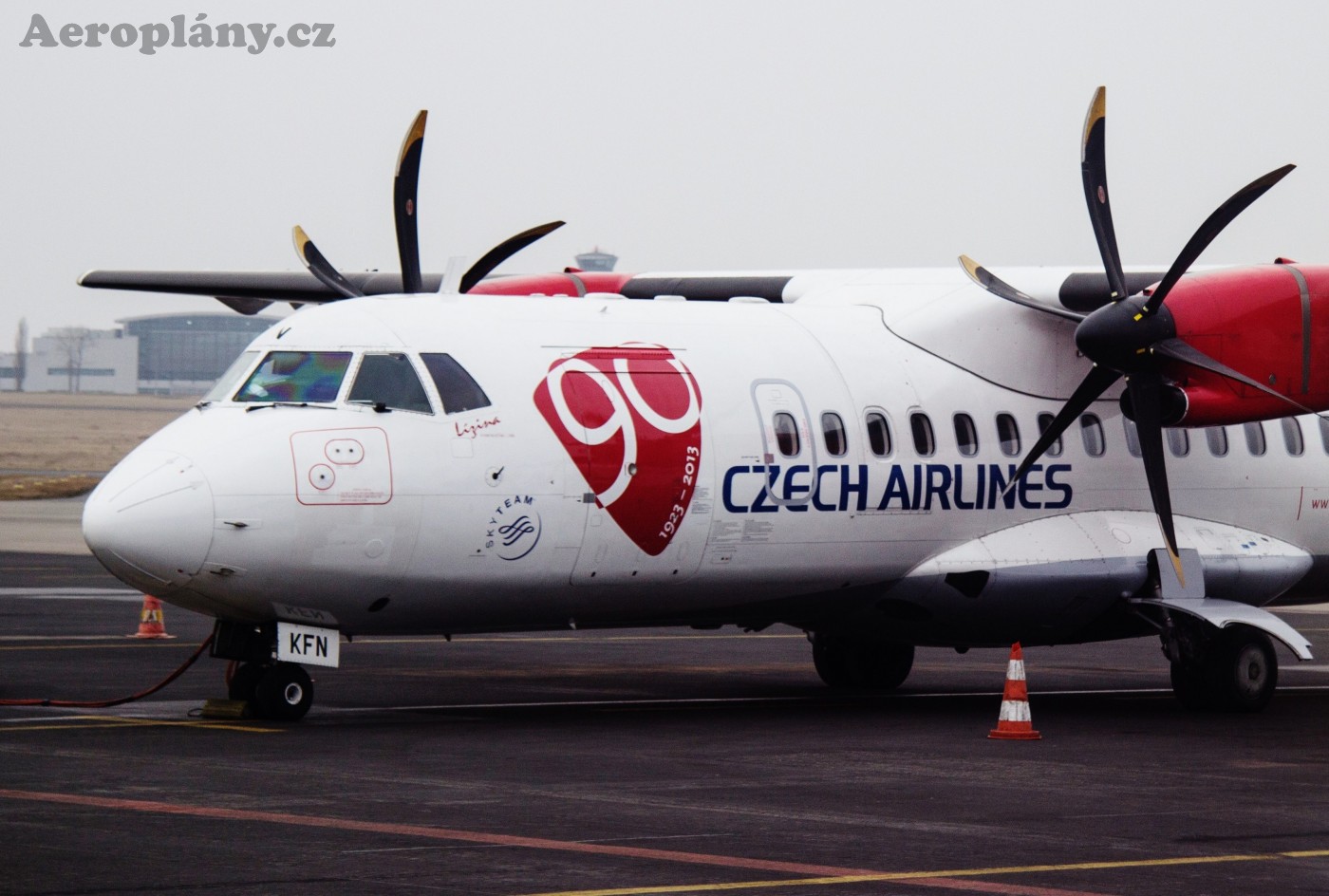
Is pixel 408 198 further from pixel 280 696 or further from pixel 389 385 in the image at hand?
pixel 280 696

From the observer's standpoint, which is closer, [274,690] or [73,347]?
[274,690]

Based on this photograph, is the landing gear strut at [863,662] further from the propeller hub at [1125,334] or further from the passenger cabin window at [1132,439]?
the propeller hub at [1125,334]

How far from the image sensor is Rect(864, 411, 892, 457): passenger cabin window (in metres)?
16.1

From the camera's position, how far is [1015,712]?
14438mm

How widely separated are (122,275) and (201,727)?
331 inches

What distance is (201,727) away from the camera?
1383cm

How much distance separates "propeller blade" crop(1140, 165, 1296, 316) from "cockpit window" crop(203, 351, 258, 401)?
6832 millimetres

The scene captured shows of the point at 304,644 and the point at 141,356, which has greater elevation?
the point at 141,356

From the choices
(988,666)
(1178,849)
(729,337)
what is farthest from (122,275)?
(1178,849)

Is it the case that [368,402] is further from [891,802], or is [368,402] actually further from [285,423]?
[891,802]

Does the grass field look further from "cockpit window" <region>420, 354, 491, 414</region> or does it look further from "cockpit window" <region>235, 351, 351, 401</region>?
"cockpit window" <region>420, 354, 491, 414</region>

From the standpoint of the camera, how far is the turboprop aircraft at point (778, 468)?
13.6 m

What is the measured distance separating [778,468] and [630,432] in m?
1.40

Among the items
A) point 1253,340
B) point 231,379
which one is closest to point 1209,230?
point 1253,340
